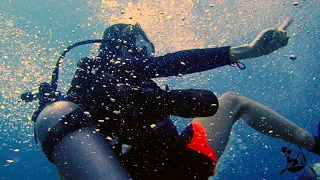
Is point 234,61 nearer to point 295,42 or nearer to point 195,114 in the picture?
point 195,114

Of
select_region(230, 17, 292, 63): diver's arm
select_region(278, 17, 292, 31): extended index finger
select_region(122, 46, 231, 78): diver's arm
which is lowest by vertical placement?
select_region(122, 46, 231, 78): diver's arm

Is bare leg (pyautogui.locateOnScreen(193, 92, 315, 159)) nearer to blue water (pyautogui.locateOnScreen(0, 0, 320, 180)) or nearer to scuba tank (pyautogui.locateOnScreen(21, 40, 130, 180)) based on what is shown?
scuba tank (pyautogui.locateOnScreen(21, 40, 130, 180))

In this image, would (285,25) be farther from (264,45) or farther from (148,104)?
(148,104)

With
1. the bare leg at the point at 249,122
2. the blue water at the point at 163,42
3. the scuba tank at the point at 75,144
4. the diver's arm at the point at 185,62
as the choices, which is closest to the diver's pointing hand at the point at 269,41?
the diver's arm at the point at 185,62

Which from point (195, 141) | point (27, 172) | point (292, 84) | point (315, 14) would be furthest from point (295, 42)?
point (27, 172)

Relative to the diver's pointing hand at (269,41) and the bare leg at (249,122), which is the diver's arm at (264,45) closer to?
the diver's pointing hand at (269,41)

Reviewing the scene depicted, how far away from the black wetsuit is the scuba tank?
157 mm

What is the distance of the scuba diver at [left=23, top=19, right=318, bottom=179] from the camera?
6.49 feet

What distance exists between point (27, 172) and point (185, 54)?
3276 centimetres

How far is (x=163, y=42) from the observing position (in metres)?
17.1

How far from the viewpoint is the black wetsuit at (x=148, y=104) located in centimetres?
207

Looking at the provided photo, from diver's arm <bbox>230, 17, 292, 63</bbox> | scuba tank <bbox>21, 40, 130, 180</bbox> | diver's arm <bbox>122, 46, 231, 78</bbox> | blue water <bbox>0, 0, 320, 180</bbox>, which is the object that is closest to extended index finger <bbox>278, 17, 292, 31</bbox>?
diver's arm <bbox>230, 17, 292, 63</bbox>

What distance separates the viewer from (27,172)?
2969 centimetres

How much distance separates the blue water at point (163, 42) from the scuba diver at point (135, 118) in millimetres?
7820
